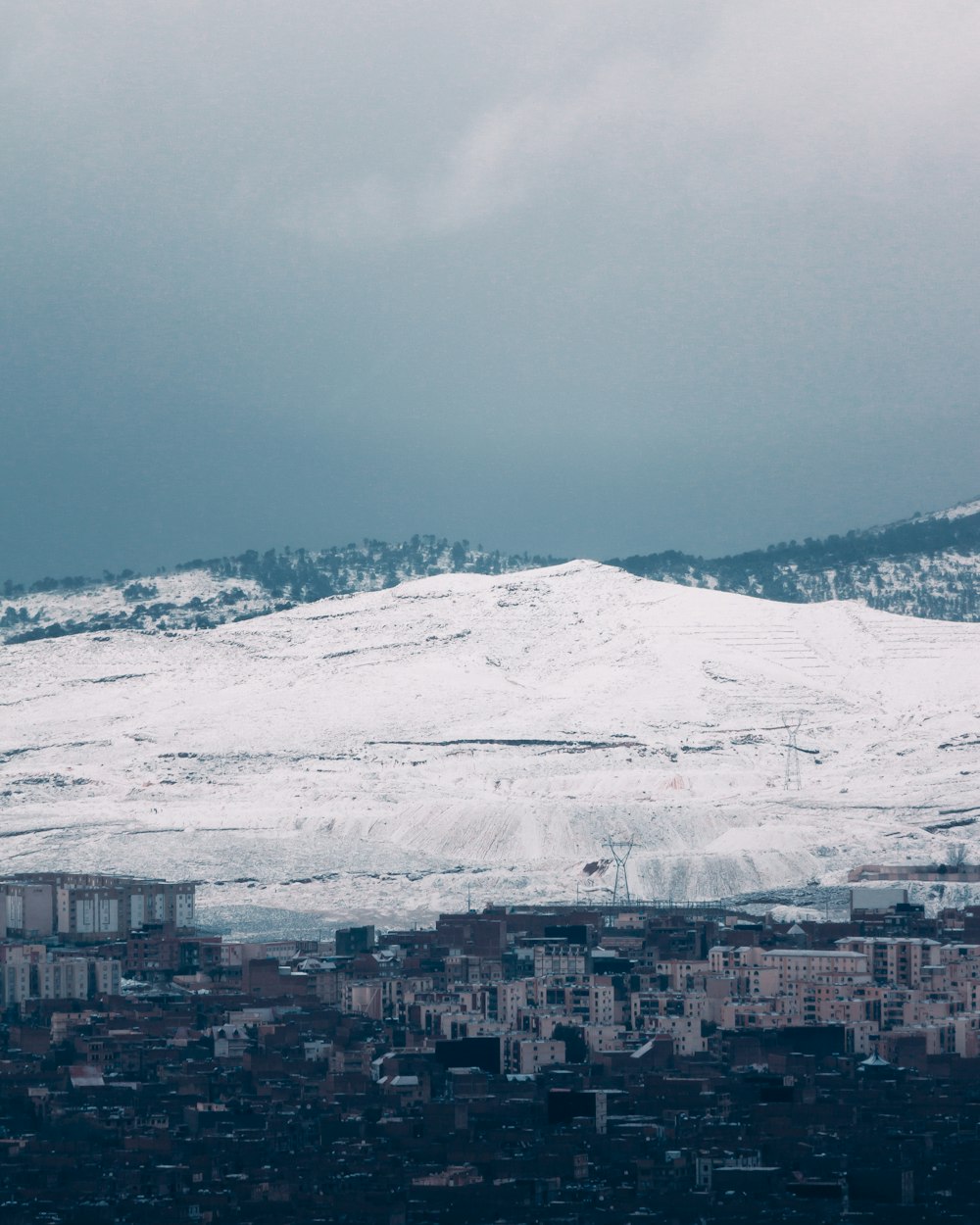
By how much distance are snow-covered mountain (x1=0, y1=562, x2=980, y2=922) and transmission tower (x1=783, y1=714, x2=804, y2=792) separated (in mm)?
341

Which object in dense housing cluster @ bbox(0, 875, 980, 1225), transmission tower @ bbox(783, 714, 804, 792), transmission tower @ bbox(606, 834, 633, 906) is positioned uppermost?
transmission tower @ bbox(783, 714, 804, 792)

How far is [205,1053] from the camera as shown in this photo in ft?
264

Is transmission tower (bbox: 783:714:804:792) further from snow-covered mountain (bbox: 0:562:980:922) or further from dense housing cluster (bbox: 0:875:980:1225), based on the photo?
dense housing cluster (bbox: 0:875:980:1225)

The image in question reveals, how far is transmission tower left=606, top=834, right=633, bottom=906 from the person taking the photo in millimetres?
115688

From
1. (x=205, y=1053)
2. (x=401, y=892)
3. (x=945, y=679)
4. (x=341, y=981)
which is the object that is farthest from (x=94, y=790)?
(x=205, y=1053)

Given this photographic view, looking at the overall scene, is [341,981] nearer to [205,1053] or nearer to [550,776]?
[205,1053]

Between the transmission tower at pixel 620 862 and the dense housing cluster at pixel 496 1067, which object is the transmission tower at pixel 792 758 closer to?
the transmission tower at pixel 620 862

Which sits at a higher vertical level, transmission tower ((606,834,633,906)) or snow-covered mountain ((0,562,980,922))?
snow-covered mountain ((0,562,980,922))

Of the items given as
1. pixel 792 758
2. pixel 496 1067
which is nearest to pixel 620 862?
pixel 792 758

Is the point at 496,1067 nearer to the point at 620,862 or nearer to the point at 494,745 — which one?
the point at 620,862

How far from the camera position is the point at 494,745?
145625mm

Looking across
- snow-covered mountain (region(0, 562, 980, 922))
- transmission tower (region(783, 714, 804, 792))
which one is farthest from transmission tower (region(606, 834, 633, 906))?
transmission tower (region(783, 714, 804, 792))

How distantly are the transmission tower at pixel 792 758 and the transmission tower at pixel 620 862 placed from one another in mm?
11303

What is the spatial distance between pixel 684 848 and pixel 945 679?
113 ft
